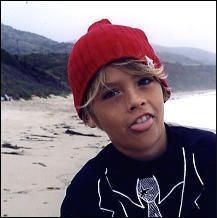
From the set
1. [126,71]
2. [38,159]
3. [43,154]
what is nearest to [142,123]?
[126,71]

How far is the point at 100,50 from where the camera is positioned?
0.99m

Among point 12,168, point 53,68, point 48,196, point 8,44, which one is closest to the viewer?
point 48,196

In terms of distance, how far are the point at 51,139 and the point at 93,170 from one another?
7.55 m

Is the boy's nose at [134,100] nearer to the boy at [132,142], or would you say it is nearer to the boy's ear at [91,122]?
the boy at [132,142]

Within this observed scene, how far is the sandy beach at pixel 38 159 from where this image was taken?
431 centimetres

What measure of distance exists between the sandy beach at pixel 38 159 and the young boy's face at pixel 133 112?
3268mm

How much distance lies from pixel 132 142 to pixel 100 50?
0.22m

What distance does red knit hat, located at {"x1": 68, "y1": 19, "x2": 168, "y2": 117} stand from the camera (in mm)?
989

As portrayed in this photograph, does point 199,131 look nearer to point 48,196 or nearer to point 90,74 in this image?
point 90,74

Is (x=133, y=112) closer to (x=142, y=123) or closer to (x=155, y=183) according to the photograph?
(x=142, y=123)

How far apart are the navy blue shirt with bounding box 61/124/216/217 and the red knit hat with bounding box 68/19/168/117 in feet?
0.49

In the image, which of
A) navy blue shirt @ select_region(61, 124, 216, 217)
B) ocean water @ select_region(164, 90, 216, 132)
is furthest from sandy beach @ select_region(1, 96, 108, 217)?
navy blue shirt @ select_region(61, 124, 216, 217)

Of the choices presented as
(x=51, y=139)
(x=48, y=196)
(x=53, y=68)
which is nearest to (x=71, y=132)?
(x=51, y=139)

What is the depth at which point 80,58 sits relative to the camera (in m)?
1.03
